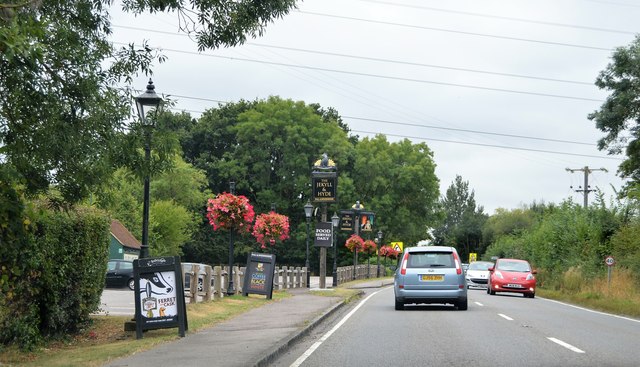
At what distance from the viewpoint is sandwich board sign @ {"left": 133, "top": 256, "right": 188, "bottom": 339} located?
580 inches

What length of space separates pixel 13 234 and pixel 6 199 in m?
0.61

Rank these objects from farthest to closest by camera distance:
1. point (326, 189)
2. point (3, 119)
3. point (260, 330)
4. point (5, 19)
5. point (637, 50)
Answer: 1. point (637, 50)
2. point (326, 189)
3. point (260, 330)
4. point (3, 119)
5. point (5, 19)

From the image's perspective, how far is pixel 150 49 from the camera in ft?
47.4

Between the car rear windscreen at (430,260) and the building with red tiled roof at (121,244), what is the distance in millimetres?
37604

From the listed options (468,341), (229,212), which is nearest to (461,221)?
(229,212)

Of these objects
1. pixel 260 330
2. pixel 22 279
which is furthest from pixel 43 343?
pixel 260 330

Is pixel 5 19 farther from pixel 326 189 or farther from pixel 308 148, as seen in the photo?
pixel 308 148

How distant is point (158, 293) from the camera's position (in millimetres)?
14844

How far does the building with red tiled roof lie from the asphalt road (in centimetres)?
4029

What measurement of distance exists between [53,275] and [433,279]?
34.6 feet

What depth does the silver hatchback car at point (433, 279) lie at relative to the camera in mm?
22312

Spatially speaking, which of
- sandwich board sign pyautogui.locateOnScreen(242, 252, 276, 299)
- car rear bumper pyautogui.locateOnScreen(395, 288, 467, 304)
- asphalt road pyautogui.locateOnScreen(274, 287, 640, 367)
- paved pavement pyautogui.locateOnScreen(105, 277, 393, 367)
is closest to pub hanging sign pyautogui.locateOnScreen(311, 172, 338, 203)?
sandwich board sign pyautogui.locateOnScreen(242, 252, 276, 299)

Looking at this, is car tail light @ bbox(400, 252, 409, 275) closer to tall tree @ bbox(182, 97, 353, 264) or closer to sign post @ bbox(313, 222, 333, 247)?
sign post @ bbox(313, 222, 333, 247)

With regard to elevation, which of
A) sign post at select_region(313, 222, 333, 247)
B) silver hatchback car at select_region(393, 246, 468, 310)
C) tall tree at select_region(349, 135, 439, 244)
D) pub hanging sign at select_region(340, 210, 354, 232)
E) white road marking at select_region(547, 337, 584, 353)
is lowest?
white road marking at select_region(547, 337, 584, 353)
